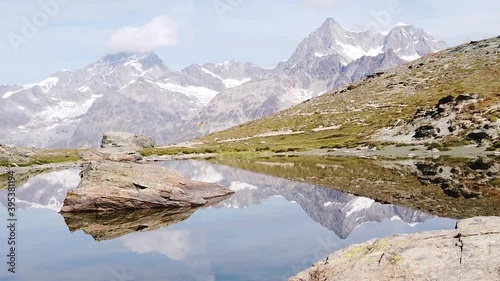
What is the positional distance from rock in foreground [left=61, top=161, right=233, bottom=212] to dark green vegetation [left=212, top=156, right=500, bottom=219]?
743 inches

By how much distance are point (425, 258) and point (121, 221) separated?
29863 millimetres

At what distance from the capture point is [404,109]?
199250 mm

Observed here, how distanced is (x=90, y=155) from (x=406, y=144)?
80.1 m

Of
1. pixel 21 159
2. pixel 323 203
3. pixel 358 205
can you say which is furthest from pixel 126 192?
pixel 21 159

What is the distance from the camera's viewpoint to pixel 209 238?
3359 cm

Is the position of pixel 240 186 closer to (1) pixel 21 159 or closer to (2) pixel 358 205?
(2) pixel 358 205

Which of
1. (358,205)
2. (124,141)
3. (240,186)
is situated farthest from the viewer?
(124,141)

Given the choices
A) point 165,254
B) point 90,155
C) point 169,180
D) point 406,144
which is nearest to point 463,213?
point 165,254

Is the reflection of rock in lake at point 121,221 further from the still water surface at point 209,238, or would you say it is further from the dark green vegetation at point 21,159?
the dark green vegetation at point 21,159

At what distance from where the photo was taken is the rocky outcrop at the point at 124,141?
608ft

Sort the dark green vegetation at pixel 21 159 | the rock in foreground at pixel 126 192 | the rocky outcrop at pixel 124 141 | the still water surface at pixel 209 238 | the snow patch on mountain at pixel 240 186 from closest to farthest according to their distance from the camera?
the still water surface at pixel 209 238
the rock in foreground at pixel 126 192
the snow patch on mountain at pixel 240 186
the dark green vegetation at pixel 21 159
the rocky outcrop at pixel 124 141

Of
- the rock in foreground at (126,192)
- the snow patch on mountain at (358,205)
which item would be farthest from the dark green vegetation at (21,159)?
the snow patch on mountain at (358,205)

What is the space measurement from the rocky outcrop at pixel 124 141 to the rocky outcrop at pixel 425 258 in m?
171

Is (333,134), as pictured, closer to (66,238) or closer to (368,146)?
(368,146)
